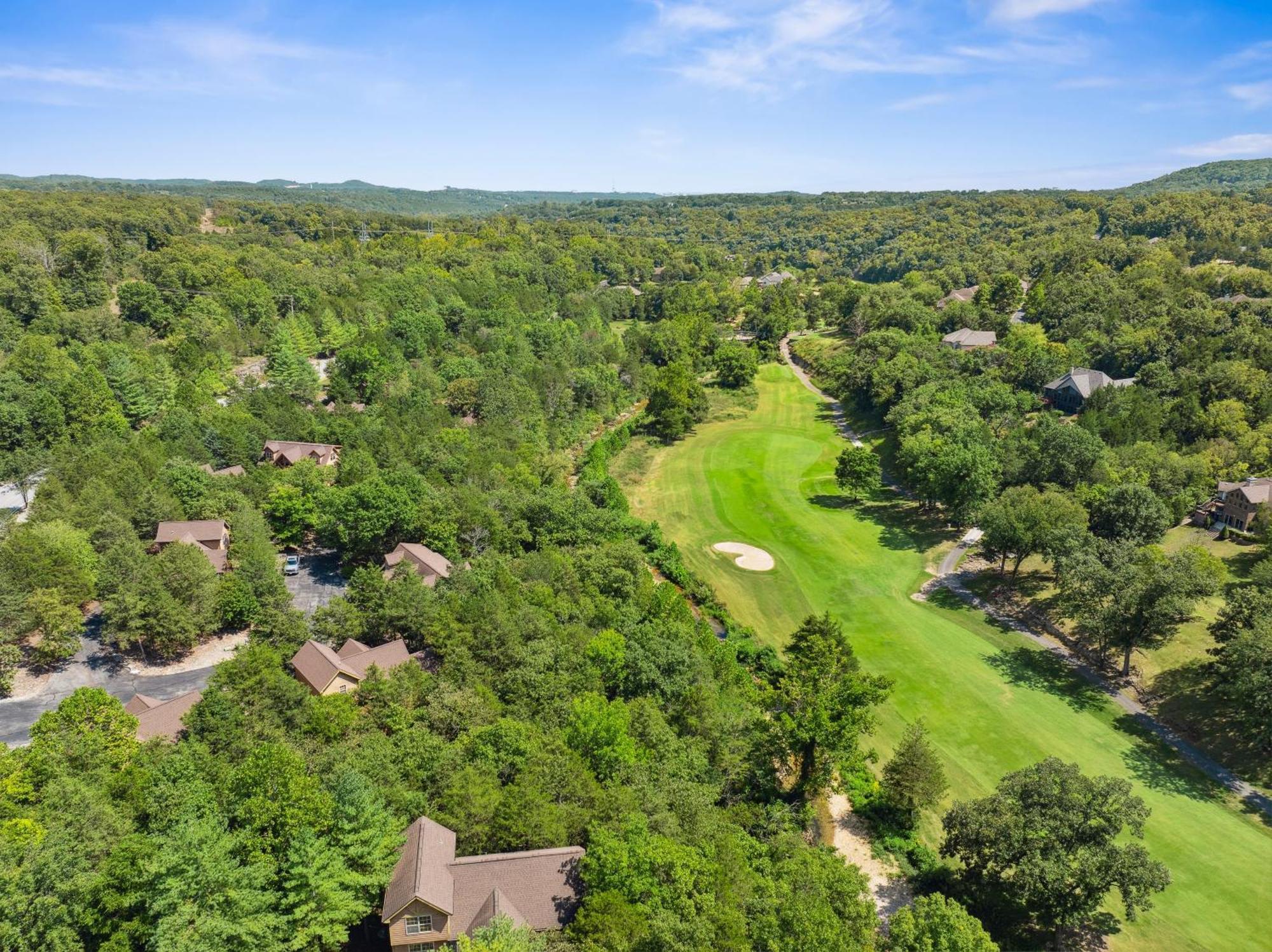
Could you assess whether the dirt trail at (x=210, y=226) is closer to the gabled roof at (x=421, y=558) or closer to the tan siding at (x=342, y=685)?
the gabled roof at (x=421, y=558)

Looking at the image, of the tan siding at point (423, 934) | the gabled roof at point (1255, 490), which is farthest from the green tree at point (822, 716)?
the gabled roof at point (1255, 490)

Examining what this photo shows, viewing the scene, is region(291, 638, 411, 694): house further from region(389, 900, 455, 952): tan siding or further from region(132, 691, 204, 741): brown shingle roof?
region(389, 900, 455, 952): tan siding

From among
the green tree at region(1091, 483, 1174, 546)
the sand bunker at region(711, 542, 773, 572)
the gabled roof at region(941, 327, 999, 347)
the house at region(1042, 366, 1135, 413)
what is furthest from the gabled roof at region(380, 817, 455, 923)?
the gabled roof at region(941, 327, 999, 347)

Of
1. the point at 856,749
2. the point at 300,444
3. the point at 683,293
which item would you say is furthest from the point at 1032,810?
the point at 683,293

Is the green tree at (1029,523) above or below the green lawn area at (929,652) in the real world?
above

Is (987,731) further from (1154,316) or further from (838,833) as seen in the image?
(1154,316)
